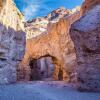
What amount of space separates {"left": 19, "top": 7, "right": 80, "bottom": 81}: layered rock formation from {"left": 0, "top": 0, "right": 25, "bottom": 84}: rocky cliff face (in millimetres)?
4966

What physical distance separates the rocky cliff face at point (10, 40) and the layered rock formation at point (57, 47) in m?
4.97

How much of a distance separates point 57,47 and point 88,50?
37.1ft

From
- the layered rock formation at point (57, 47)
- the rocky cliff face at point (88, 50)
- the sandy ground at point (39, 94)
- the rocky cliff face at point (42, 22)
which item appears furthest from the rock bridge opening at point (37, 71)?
the sandy ground at point (39, 94)

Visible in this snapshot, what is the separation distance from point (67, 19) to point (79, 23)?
377 inches

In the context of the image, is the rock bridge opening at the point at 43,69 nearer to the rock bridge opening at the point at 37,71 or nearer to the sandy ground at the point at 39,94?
the rock bridge opening at the point at 37,71

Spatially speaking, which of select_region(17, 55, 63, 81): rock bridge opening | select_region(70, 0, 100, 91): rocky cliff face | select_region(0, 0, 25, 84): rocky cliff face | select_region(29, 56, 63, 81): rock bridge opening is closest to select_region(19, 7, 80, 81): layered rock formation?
select_region(17, 55, 63, 81): rock bridge opening

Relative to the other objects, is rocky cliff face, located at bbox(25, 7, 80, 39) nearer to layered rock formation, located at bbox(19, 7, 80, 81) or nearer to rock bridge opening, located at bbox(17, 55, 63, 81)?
rock bridge opening, located at bbox(17, 55, 63, 81)

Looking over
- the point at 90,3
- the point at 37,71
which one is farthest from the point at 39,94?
the point at 37,71

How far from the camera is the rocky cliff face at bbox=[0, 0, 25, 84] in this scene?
42.2 feet

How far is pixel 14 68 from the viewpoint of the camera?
14391 mm

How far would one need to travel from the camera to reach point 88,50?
33.1ft

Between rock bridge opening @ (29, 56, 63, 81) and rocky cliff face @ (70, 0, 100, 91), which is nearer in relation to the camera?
rocky cliff face @ (70, 0, 100, 91)

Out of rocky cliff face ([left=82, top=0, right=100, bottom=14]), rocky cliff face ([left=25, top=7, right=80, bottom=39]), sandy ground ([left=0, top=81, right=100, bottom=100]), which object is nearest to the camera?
sandy ground ([left=0, top=81, right=100, bottom=100])

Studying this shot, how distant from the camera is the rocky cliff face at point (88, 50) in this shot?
967cm
